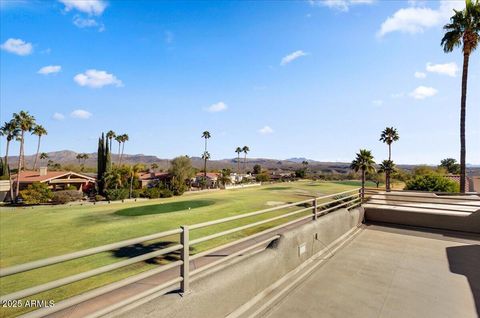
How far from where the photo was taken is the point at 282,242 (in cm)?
524

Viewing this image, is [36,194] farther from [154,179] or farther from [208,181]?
[208,181]

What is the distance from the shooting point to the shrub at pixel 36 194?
44.5 meters

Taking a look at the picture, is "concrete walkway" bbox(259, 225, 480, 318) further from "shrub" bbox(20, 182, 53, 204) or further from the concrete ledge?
"shrub" bbox(20, 182, 53, 204)

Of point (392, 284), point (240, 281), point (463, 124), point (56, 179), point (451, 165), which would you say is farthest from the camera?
point (451, 165)

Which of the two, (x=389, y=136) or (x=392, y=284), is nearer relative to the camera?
(x=392, y=284)

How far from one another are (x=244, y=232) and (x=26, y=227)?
2300 cm

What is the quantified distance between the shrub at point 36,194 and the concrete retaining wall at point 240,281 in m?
52.5

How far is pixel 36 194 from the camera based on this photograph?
147ft

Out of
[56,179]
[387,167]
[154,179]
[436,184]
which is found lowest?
[154,179]

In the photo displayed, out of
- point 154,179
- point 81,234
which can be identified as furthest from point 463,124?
point 154,179

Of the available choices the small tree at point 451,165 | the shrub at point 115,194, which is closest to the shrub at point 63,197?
the shrub at point 115,194

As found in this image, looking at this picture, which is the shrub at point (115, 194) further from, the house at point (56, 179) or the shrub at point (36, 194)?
the house at point (56, 179)

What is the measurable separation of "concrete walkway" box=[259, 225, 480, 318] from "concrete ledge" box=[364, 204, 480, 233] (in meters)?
1.08

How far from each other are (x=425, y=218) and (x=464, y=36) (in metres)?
22.1
